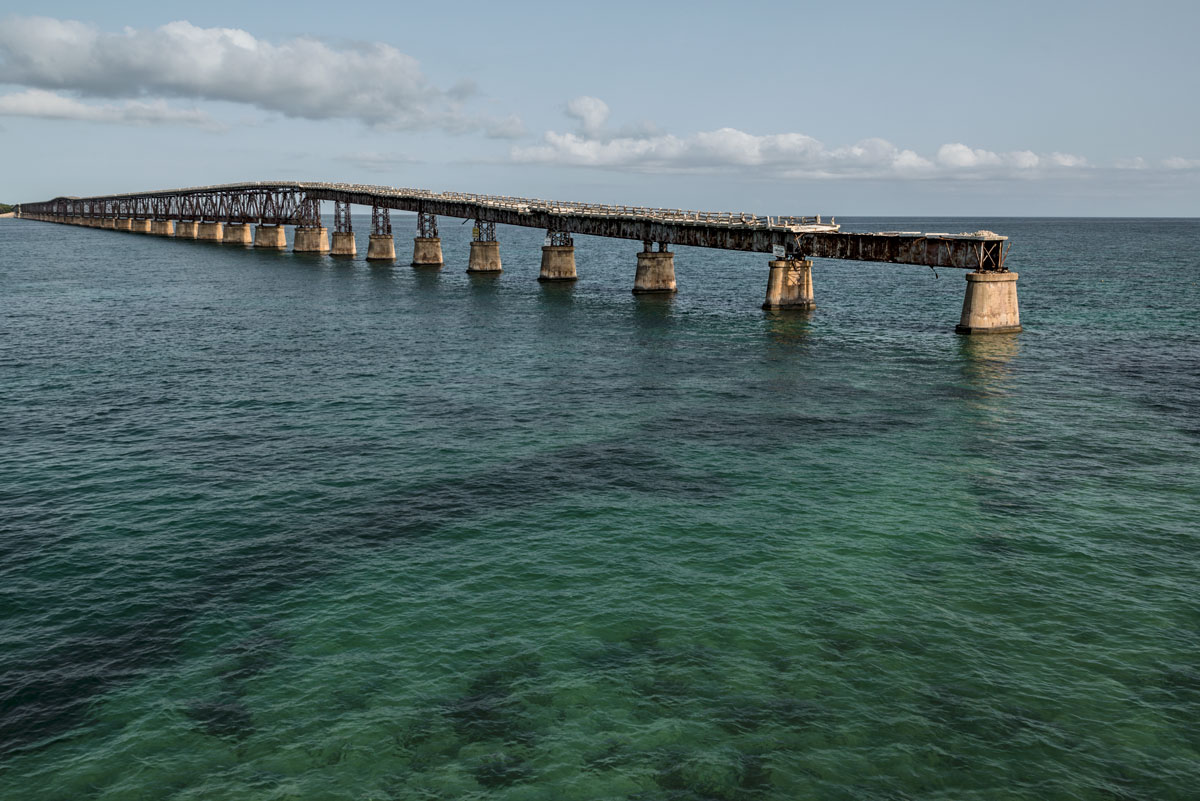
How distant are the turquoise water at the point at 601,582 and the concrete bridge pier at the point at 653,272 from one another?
43.9 m

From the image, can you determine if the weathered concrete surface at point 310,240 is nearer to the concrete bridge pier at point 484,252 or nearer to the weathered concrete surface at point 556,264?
the concrete bridge pier at point 484,252

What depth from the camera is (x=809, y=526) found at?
2959 centimetres

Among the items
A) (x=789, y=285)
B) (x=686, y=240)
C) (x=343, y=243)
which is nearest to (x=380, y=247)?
(x=343, y=243)

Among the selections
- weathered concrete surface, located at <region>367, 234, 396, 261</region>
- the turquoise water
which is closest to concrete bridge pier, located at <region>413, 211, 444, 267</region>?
weathered concrete surface, located at <region>367, 234, 396, 261</region>

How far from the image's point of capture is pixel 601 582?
25500mm

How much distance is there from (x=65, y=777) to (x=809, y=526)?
22.1m

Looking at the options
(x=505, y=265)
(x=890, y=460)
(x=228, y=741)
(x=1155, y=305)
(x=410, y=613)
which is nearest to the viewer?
(x=228, y=741)

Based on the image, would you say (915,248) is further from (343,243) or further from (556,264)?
(343,243)

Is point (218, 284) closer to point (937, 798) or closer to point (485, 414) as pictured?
point (485, 414)

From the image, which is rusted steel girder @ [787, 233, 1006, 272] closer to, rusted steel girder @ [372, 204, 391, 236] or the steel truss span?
the steel truss span

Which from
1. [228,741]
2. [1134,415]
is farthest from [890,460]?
[228,741]

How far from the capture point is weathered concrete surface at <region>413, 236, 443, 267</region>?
142 metres

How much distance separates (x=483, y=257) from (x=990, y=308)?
80502 millimetres

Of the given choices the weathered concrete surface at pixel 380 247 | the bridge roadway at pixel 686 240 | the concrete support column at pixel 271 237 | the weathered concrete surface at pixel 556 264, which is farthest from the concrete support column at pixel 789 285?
the concrete support column at pixel 271 237
